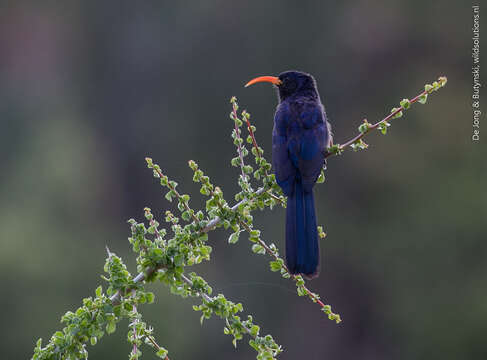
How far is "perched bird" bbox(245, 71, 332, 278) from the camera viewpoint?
133 inches

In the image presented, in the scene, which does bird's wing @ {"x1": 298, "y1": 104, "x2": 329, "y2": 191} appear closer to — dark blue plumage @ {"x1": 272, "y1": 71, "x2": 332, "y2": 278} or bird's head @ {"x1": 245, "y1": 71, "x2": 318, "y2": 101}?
dark blue plumage @ {"x1": 272, "y1": 71, "x2": 332, "y2": 278}

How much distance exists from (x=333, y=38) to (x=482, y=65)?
190 inches

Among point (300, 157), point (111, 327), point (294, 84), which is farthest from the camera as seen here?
point (294, 84)

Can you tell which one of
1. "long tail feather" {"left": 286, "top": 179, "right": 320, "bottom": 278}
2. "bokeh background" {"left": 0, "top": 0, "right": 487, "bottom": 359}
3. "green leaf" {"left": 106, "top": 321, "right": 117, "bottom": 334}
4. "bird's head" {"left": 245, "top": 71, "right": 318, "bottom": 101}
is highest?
"bokeh background" {"left": 0, "top": 0, "right": 487, "bottom": 359}

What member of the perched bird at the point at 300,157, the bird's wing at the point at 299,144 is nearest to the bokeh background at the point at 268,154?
the perched bird at the point at 300,157

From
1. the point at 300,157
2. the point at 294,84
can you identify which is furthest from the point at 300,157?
the point at 294,84

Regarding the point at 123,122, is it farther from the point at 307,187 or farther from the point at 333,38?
the point at 307,187

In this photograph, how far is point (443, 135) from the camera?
65.7 feet

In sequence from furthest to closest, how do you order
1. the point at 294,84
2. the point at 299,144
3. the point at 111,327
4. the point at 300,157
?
1. the point at 294,84
2. the point at 299,144
3. the point at 300,157
4. the point at 111,327

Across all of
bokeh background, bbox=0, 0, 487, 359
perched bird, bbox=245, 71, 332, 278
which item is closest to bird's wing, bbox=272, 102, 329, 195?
perched bird, bbox=245, 71, 332, 278

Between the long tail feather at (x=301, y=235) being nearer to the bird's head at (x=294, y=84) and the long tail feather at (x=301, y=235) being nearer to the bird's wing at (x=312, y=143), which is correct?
the bird's wing at (x=312, y=143)

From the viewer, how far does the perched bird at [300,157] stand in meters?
3.37

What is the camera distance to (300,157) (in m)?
4.06

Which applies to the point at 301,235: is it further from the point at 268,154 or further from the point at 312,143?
the point at 268,154
